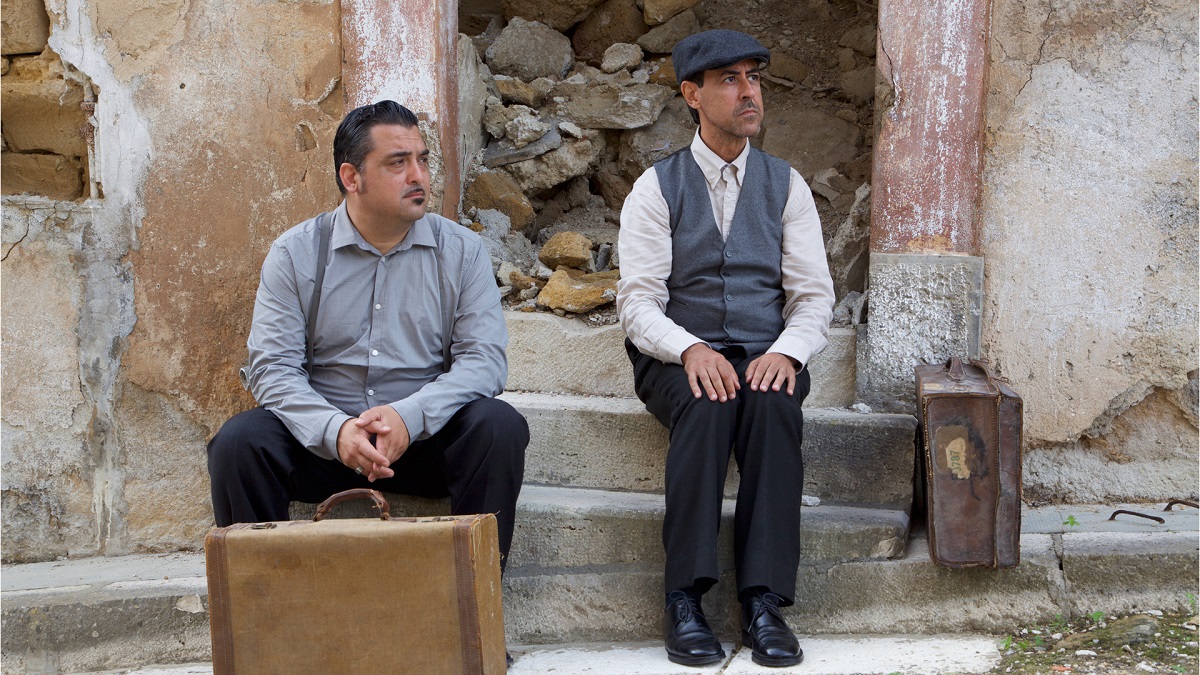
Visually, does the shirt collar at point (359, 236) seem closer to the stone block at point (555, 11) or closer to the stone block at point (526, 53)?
the stone block at point (526, 53)

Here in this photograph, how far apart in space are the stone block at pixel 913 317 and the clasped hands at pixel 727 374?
704 mm

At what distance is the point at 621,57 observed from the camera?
529cm

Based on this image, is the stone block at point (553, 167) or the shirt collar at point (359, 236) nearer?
the shirt collar at point (359, 236)

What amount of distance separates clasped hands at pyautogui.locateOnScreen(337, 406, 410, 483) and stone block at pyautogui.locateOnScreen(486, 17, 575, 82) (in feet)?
9.24

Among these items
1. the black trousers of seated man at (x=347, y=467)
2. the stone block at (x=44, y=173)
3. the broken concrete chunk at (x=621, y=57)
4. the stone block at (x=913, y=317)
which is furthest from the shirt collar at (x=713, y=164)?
the stone block at (x=44, y=173)

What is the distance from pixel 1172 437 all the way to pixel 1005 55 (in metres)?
1.40

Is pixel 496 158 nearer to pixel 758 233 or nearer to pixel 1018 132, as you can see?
pixel 758 233

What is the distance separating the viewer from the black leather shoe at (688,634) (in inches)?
113

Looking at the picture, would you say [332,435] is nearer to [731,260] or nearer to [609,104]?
[731,260]

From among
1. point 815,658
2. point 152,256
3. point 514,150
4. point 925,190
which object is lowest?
point 815,658

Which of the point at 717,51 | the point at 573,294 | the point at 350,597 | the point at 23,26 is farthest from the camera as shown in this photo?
the point at 573,294

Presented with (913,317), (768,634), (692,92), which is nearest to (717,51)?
(692,92)

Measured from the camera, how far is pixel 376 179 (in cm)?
302

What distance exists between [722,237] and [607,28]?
2.49m
